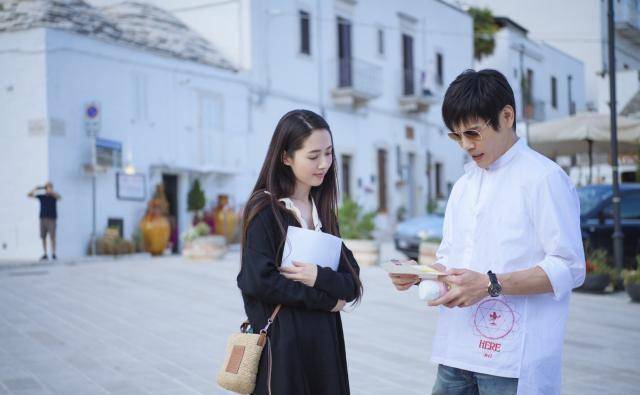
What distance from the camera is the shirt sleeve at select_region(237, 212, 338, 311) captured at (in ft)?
8.63

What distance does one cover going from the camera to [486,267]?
98.0 inches

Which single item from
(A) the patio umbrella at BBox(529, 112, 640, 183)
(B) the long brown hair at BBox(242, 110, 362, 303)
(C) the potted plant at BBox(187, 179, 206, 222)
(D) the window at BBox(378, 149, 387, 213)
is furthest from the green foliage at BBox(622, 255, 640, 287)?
(D) the window at BBox(378, 149, 387, 213)

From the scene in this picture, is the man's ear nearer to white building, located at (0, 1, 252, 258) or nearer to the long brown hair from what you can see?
the long brown hair

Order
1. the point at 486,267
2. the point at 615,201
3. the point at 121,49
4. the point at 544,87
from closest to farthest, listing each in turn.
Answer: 1. the point at 486,267
2. the point at 615,201
3. the point at 121,49
4. the point at 544,87

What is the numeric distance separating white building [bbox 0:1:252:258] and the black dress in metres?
14.3

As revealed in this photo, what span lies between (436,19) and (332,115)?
25.9ft

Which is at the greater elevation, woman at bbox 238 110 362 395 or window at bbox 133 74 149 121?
window at bbox 133 74 149 121

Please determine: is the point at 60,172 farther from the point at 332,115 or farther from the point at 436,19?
the point at 436,19

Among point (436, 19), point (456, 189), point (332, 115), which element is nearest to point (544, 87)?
point (436, 19)

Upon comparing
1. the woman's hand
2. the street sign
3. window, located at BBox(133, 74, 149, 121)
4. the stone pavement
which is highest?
window, located at BBox(133, 74, 149, 121)

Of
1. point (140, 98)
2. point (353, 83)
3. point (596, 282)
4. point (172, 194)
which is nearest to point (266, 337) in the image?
point (596, 282)

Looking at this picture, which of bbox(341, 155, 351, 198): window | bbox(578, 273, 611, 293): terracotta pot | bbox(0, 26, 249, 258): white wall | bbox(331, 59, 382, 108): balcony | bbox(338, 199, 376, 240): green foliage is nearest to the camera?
bbox(578, 273, 611, 293): terracotta pot

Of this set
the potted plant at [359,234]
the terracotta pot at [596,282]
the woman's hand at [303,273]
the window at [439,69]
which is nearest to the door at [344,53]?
the window at [439,69]

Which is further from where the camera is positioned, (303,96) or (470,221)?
(303,96)
